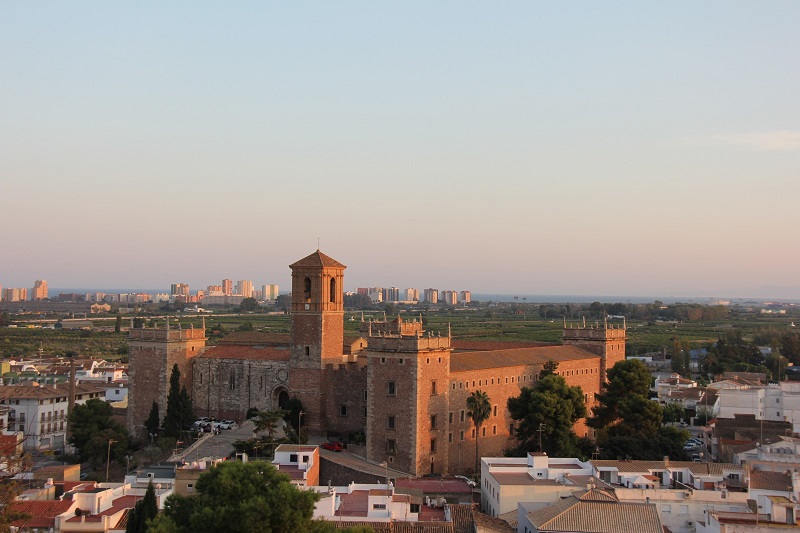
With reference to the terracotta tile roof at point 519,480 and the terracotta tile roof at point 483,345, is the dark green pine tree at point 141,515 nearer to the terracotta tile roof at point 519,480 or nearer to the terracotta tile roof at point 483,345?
the terracotta tile roof at point 519,480

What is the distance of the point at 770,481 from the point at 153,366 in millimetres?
30653

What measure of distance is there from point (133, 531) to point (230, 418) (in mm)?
21966

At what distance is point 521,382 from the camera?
46.1 metres

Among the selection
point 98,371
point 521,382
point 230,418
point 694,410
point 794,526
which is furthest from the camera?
point 98,371

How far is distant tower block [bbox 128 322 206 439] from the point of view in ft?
163

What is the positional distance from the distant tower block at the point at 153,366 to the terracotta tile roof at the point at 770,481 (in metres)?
28.7

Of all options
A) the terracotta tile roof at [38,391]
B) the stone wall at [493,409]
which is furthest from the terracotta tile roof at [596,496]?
the terracotta tile roof at [38,391]

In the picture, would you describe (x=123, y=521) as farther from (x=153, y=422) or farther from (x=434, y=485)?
(x=153, y=422)

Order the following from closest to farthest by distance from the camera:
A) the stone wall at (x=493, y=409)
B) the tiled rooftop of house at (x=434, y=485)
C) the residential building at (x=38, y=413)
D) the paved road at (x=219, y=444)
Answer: the tiled rooftop of house at (x=434, y=485) < the paved road at (x=219, y=444) < the stone wall at (x=493, y=409) < the residential building at (x=38, y=413)

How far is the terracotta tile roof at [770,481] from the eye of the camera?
3166 centimetres

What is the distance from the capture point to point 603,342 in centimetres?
5347

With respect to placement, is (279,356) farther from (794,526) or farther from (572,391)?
(794,526)

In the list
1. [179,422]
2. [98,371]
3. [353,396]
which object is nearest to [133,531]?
[353,396]

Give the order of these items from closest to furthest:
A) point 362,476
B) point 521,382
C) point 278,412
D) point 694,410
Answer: point 362,476
point 278,412
point 521,382
point 694,410
